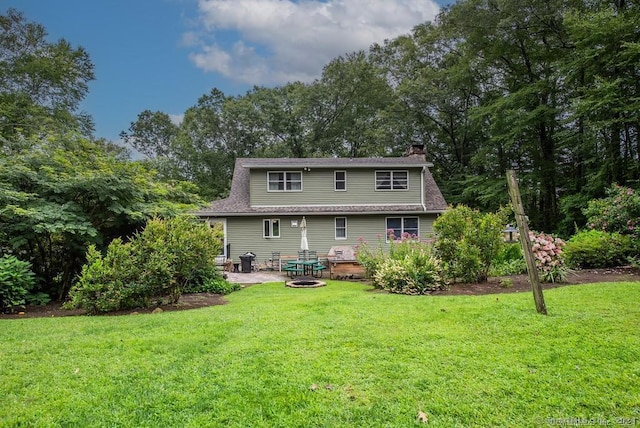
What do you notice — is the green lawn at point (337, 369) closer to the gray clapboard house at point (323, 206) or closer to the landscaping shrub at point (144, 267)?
the landscaping shrub at point (144, 267)

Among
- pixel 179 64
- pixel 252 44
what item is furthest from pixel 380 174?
pixel 179 64

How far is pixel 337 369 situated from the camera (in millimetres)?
3605

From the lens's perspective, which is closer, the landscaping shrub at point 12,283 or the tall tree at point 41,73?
the landscaping shrub at point 12,283

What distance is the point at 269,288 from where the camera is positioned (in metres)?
10.8

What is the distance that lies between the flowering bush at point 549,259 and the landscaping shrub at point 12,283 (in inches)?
449

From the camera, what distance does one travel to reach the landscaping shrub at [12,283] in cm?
750

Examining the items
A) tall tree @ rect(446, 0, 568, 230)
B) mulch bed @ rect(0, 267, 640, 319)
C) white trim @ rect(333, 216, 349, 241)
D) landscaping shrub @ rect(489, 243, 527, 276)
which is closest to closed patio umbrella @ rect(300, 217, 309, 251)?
white trim @ rect(333, 216, 349, 241)

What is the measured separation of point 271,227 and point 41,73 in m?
18.3

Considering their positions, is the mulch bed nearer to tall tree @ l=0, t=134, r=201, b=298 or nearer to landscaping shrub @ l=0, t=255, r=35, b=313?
landscaping shrub @ l=0, t=255, r=35, b=313

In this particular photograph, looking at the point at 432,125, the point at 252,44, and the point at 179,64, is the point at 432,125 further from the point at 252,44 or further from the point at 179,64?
the point at 179,64

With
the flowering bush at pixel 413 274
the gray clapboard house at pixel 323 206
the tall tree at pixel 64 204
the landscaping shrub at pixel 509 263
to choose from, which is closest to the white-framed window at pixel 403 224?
the gray clapboard house at pixel 323 206

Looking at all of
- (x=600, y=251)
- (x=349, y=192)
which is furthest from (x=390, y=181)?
(x=600, y=251)

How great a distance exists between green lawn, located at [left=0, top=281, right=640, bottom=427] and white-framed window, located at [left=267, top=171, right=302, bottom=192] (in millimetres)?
12948

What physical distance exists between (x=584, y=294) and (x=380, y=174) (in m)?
12.9
